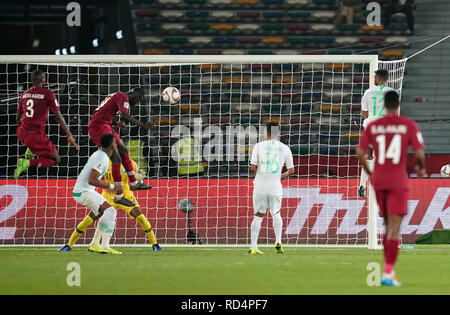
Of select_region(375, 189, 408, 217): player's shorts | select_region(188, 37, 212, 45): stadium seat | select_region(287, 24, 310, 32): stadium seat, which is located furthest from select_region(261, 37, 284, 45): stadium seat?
select_region(375, 189, 408, 217): player's shorts

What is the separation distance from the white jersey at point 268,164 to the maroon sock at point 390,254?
5.05 metres

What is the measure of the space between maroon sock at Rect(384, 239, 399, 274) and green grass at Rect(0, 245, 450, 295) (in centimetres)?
20

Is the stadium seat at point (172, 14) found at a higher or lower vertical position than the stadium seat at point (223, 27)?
higher

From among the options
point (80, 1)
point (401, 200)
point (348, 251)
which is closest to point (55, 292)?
point (401, 200)

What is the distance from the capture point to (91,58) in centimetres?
1460

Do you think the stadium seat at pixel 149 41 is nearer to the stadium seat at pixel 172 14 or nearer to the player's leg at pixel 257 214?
the stadium seat at pixel 172 14

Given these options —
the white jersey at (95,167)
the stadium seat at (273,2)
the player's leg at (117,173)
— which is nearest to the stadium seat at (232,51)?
the stadium seat at (273,2)

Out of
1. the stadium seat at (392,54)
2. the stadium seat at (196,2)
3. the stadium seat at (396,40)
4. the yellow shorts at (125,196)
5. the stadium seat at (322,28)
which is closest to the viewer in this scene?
the yellow shorts at (125,196)

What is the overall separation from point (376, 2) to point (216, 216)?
10074 mm

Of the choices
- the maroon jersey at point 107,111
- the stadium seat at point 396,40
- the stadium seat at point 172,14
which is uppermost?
the stadium seat at point 172,14

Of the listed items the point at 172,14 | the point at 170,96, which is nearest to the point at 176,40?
the point at 172,14

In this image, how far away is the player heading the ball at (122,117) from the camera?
45.0 ft

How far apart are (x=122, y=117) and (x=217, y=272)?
4.47 metres

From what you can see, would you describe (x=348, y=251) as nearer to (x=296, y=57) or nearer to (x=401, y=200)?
(x=296, y=57)
